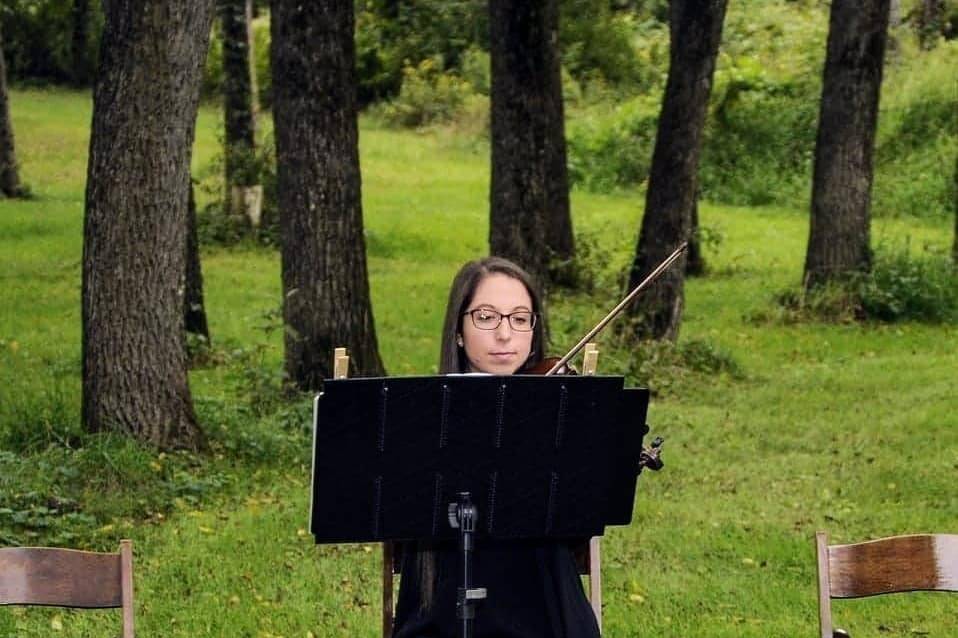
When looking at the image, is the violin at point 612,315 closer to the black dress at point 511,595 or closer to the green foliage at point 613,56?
the black dress at point 511,595

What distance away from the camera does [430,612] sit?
4.99 metres

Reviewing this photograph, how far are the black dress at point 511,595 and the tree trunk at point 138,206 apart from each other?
510 centimetres

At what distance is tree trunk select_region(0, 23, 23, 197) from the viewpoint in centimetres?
2552

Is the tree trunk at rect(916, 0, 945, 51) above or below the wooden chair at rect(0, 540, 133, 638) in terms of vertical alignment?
above

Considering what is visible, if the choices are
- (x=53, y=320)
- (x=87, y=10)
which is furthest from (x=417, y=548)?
(x=87, y=10)

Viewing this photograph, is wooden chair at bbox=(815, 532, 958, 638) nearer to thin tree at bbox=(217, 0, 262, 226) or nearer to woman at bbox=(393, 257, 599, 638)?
woman at bbox=(393, 257, 599, 638)

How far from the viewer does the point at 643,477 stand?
10.9 m

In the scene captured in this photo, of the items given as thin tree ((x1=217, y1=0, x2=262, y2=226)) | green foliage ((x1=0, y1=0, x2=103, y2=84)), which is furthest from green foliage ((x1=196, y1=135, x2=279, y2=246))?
green foliage ((x1=0, y1=0, x2=103, y2=84))

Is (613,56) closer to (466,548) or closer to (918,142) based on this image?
(918,142)

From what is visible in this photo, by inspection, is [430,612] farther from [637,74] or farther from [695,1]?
A: [637,74]

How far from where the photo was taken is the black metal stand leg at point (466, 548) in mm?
4375

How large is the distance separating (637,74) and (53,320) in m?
21.8

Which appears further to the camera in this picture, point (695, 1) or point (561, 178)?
A: point (561, 178)

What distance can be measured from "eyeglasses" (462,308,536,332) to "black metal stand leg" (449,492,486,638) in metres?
0.85
